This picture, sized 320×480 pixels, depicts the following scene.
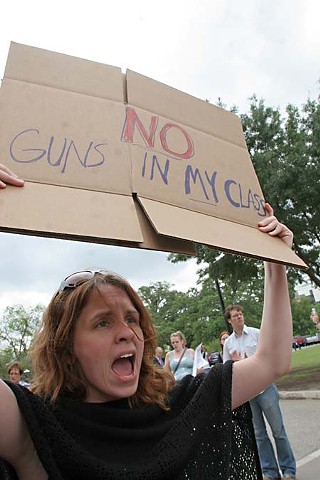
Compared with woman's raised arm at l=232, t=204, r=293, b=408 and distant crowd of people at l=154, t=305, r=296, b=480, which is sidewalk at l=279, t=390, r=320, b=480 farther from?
woman's raised arm at l=232, t=204, r=293, b=408

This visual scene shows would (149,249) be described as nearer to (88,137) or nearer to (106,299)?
(106,299)

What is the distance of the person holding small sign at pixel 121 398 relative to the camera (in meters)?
1.23

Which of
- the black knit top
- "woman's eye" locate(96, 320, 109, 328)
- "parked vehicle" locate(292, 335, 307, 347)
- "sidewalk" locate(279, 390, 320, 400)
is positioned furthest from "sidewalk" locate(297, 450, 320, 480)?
"parked vehicle" locate(292, 335, 307, 347)

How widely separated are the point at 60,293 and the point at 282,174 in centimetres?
1106

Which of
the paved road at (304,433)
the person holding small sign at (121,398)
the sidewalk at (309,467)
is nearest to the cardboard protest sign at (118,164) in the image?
the person holding small sign at (121,398)

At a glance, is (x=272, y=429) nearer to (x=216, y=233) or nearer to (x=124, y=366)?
(x=124, y=366)

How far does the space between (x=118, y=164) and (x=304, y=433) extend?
6.40 metres

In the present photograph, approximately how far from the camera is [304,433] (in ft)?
21.8

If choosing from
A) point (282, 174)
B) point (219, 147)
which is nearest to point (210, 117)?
point (219, 147)

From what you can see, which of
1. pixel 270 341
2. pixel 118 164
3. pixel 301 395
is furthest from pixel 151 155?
pixel 301 395

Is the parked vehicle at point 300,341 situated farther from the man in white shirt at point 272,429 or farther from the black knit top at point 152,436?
the black knit top at point 152,436

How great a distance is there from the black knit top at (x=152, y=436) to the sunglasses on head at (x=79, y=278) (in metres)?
0.37

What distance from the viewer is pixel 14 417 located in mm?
1206

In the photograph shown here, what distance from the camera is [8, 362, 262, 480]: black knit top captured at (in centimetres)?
122
